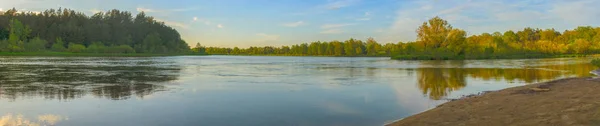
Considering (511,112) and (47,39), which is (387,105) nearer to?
(511,112)

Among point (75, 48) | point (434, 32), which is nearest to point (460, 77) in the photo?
point (434, 32)

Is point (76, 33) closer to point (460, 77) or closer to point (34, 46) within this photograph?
point (34, 46)

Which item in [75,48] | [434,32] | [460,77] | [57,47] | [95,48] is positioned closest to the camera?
[460,77]

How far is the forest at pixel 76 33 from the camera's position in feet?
438

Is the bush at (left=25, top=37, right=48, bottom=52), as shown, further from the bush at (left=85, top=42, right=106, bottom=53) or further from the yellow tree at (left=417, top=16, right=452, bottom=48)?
the yellow tree at (left=417, top=16, right=452, bottom=48)

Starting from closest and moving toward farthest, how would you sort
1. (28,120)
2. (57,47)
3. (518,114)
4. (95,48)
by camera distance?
(518,114) → (28,120) → (57,47) → (95,48)

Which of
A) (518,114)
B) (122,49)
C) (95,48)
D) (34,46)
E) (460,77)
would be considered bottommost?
(460,77)

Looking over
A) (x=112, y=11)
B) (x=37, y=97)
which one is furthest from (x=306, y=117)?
(x=112, y=11)

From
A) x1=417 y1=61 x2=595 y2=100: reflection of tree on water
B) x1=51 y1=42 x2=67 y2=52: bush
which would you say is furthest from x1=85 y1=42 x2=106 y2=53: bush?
x1=417 y1=61 x2=595 y2=100: reflection of tree on water

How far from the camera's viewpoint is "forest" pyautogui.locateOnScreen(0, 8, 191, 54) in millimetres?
133625

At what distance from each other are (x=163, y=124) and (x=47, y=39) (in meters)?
165

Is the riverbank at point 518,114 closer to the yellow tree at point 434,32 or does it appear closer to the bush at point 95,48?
the yellow tree at point 434,32

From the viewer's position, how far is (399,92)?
18.2 meters

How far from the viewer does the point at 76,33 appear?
15338 cm
